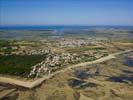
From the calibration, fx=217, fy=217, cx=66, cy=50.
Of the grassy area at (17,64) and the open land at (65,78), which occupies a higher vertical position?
the grassy area at (17,64)

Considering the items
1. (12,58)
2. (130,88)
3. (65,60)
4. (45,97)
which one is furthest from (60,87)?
(12,58)

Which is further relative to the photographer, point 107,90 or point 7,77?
point 7,77

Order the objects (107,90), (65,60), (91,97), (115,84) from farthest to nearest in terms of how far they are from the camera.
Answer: (65,60), (115,84), (107,90), (91,97)

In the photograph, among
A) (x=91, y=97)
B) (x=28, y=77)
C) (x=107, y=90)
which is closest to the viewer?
(x=91, y=97)

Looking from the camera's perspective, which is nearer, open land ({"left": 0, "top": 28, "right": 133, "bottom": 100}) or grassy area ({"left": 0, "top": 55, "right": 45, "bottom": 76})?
open land ({"left": 0, "top": 28, "right": 133, "bottom": 100})

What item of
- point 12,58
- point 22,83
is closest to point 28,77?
point 22,83

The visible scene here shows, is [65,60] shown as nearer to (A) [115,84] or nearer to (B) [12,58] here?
(B) [12,58]

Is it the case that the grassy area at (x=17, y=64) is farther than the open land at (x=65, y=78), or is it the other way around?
the grassy area at (x=17, y=64)

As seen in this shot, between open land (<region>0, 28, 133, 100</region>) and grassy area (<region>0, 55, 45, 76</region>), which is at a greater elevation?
grassy area (<region>0, 55, 45, 76</region>)
